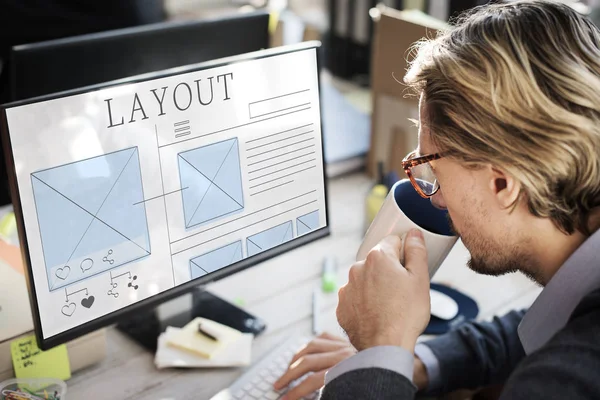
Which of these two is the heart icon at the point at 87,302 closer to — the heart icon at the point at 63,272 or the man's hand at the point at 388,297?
the heart icon at the point at 63,272

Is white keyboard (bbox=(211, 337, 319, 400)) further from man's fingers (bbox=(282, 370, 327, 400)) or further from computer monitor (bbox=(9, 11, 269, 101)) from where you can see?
computer monitor (bbox=(9, 11, 269, 101))

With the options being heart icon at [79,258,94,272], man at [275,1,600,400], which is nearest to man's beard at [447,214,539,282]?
man at [275,1,600,400]

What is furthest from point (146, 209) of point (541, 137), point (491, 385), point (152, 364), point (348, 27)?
point (348, 27)

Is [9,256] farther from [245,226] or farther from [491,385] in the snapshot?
[491,385]

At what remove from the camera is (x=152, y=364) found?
4.00ft

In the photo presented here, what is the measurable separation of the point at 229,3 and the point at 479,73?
105 inches

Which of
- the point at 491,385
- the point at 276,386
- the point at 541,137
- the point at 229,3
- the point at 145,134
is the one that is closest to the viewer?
the point at 541,137

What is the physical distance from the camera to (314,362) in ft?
3.82

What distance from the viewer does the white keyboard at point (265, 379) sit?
1.14 meters

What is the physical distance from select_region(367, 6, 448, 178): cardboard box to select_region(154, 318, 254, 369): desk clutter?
26.1 inches

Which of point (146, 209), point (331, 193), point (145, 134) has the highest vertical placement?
point (145, 134)

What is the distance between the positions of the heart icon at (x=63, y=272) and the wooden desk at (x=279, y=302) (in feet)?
0.79

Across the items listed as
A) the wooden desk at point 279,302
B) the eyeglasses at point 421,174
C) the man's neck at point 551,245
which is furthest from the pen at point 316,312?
the man's neck at point 551,245

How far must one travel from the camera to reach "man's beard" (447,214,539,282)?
0.97m
